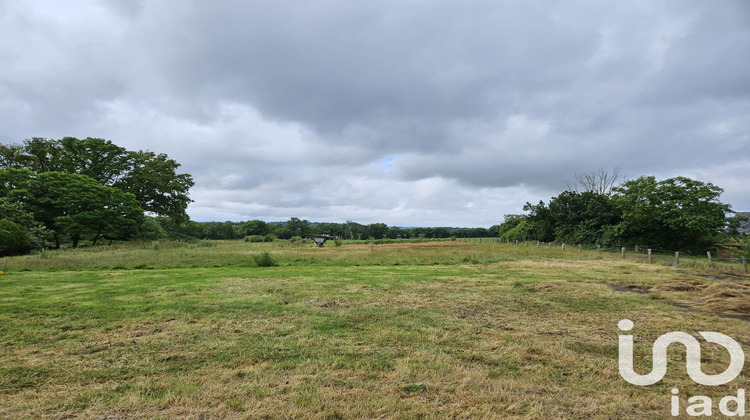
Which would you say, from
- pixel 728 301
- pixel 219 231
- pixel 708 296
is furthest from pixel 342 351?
pixel 219 231

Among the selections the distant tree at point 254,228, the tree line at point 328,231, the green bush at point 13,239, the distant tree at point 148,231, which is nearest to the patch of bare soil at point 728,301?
the green bush at point 13,239

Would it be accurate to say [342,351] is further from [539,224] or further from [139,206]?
[539,224]

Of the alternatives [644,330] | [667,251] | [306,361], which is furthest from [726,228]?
[306,361]

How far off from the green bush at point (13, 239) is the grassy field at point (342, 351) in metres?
14.4

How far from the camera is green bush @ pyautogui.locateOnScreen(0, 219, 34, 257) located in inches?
724

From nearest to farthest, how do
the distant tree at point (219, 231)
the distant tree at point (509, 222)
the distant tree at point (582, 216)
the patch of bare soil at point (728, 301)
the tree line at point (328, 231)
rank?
the patch of bare soil at point (728, 301), the distant tree at point (582, 216), the distant tree at point (509, 222), the distant tree at point (219, 231), the tree line at point (328, 231)

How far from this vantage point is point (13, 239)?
1895 cm

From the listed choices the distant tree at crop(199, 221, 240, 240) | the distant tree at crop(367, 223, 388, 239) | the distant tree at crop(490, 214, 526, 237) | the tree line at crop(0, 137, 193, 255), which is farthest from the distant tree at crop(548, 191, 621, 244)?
the distant tree at crop(199, 221, 240, 240)

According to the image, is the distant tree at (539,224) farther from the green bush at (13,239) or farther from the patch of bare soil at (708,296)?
the green bush at (13,239)

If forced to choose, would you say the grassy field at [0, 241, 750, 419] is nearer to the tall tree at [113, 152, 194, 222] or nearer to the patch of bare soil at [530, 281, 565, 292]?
the patch of bare soil at [530, 281, 565, 292]

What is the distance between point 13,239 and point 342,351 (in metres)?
25.6

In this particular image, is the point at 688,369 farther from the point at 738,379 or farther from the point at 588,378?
the point at 588,378

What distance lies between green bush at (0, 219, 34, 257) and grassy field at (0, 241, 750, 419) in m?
14.4

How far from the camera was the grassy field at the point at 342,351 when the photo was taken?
304 centimetres
